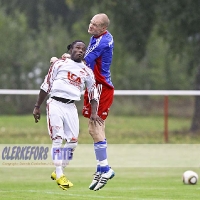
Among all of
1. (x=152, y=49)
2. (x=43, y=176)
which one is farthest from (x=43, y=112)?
(x=152, y=49)

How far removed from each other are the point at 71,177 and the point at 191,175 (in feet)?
9.33

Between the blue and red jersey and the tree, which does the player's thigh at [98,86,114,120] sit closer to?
the blue and red jersey

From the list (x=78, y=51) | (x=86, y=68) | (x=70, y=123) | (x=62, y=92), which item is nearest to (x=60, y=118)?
(x=70, y=123)

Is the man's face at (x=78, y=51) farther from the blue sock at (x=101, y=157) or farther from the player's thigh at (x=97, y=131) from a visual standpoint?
the blue sock at (x=101, y=157)

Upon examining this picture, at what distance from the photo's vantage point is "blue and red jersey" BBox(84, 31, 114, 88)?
35.0 feet

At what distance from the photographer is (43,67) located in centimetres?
4184

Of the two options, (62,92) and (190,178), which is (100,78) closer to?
(62,92)

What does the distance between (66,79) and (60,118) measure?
57cm

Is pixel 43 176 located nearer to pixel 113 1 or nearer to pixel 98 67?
pixel 98 67

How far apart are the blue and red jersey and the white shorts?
740 millimetres

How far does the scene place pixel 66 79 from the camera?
1024 centimetres

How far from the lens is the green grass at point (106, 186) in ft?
36.2

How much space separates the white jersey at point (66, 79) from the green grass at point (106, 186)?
5.24ft

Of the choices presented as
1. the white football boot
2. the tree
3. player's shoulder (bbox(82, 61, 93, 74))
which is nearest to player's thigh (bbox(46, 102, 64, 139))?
player's shoulder (bbox(82, 61, 93, 74))
